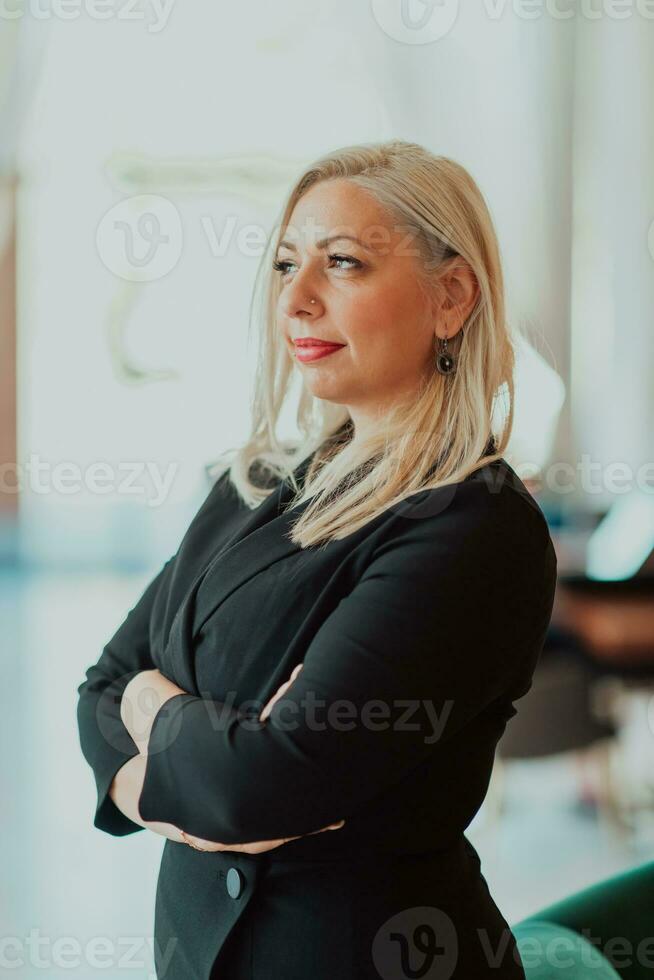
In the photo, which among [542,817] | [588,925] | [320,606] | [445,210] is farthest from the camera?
[542,817]

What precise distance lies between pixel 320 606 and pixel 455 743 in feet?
0.75

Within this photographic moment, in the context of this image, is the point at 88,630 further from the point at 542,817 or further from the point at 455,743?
Result: the point at 455,743

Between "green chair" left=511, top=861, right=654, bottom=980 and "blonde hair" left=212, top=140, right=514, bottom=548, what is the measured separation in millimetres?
746

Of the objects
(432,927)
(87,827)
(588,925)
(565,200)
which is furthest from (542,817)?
(565,200)

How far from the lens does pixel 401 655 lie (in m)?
1.13

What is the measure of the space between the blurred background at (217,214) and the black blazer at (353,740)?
3.30 m

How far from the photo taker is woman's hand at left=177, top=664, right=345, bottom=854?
119 centimetres
